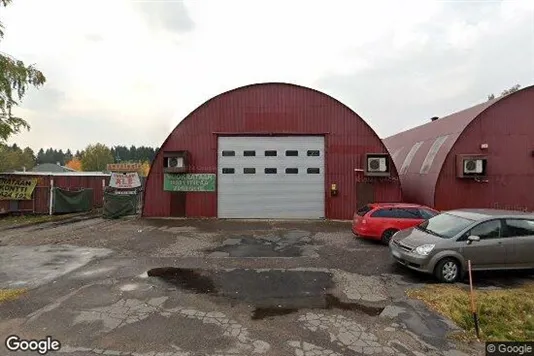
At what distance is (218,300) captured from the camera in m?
6.67

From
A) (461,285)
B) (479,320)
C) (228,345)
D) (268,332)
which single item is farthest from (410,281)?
(228,345)

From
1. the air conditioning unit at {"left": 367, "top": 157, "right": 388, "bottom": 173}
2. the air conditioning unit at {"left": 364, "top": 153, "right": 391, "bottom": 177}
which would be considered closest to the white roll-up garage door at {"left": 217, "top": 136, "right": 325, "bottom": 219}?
the air conditioning unit at {"left": 364, "top": 153, "right": 391, "bottom": 177}

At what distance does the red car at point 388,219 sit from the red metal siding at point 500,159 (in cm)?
621

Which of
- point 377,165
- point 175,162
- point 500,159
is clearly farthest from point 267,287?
point 500,159

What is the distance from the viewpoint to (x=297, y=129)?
18.4 m

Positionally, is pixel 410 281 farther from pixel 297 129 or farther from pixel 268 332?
pixel 297 129

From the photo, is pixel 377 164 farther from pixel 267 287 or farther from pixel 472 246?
pixel 267 287

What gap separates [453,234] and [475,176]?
1063 centimetres

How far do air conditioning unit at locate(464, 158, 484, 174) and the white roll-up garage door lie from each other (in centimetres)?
719

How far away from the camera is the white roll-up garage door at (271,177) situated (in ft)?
60.0

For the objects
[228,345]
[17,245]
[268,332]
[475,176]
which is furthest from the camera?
[475,176]

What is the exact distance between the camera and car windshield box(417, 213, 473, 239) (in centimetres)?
831

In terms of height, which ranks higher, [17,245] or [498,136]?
[498,136]

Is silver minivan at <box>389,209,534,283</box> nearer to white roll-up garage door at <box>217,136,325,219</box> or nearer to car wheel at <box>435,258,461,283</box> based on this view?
car wheel at <box>435,258,461,283</box>
